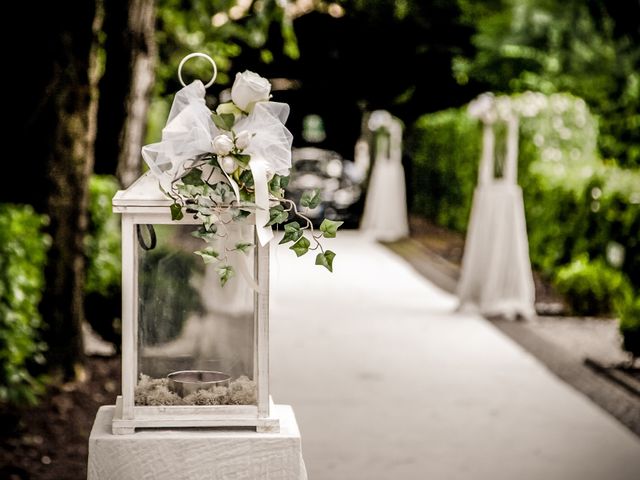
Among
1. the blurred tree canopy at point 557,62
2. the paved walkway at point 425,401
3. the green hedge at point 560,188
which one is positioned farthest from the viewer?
the blurred tree canopy at point 557,62

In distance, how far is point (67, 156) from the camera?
772cm

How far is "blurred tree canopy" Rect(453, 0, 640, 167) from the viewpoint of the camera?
22.0 meters

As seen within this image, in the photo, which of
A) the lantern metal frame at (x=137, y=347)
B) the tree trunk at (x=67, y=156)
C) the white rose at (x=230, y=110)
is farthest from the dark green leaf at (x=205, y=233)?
the tree trunk at (x=67, y=156)

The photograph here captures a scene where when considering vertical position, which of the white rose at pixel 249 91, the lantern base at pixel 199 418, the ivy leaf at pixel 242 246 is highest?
the white rose at pixel 249 91

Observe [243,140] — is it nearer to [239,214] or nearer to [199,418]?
[239,214]

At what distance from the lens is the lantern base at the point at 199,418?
3273 mm

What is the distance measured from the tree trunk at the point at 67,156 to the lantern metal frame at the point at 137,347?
15.0 feet

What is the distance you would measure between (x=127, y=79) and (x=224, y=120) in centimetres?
660

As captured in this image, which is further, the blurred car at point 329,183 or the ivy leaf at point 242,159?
the blurred car at point 329,183

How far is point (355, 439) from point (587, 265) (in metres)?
6.81

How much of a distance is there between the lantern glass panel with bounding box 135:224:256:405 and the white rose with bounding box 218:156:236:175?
7.5 inches

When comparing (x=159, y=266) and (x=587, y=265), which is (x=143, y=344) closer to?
(x=159, y=266)

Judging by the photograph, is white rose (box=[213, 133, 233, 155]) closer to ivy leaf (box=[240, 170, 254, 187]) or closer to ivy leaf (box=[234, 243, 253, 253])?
ivy leaf (box=[240, 170, 254, 187])

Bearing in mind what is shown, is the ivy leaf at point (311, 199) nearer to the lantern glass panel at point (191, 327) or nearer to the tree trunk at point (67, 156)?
the lantern glass panel at point (191, 327)
